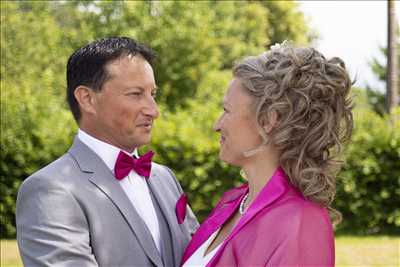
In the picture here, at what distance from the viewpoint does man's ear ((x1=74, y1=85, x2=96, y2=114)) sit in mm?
Result: 3221

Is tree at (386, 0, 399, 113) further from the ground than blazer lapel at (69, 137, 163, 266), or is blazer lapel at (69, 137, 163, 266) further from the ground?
blazer lapel at (69, 137, 163, 266)

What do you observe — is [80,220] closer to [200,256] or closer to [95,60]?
[200,256]

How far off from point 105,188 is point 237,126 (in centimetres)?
66

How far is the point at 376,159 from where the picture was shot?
1293 centimetres

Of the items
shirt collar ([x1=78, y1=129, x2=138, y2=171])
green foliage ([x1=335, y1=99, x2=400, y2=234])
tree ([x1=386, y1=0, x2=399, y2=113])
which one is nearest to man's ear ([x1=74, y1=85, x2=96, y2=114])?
shirt collar ([x1=78, y1=129, x2=138, y2=171])

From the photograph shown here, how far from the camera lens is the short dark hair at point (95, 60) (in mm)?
3193

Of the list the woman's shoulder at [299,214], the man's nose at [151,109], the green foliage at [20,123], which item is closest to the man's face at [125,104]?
the man's nose at [151,109]

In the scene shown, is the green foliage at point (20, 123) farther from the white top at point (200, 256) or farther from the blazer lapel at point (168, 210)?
the white top at point (200, 256)

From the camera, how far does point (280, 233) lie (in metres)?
2.59

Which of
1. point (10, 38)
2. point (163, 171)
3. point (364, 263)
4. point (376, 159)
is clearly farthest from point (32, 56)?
point (163, 171)

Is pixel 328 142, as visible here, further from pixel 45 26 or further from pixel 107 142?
pixel 45 26

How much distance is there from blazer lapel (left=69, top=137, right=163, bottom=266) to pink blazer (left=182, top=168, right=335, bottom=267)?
379 millimetres

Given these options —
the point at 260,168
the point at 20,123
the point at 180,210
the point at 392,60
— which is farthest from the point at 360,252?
the point at 260,168

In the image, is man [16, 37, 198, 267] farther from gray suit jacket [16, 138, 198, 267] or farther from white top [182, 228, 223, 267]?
white top [182, 228, 223, 267]
